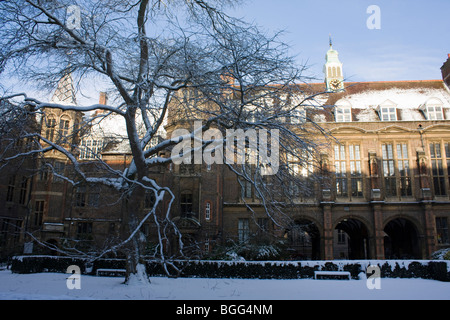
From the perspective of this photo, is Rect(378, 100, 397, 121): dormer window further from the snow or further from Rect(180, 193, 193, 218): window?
Rect(180, 193, 193, 218): window

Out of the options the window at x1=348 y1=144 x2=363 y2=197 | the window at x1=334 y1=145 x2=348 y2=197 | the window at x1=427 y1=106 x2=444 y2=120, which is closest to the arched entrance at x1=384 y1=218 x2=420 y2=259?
the window at x1=348 y1=144 x2=363 y2=197

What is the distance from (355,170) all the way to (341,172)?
50.8 inches

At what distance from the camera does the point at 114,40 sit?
33.7 feet

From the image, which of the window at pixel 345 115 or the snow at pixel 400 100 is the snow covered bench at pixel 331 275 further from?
the snow at pixel 400 100

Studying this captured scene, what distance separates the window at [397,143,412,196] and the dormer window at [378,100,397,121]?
2636mm

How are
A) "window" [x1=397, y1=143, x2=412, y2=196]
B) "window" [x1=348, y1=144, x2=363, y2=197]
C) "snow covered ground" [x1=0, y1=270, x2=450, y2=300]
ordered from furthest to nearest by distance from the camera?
"window" [x1=348, y1=144, x2=363, y2=197] → "window" [x1=397, y1=143, x2=412, y2=196] → "snow covered ground" [x1=0, y1=270, x2=450, y2=300]

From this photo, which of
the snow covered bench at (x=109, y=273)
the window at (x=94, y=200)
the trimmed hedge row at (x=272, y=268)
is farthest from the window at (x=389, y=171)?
the window at (x=94, y=200)

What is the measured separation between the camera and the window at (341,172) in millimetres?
30300

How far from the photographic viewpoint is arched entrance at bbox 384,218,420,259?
97.8 ft

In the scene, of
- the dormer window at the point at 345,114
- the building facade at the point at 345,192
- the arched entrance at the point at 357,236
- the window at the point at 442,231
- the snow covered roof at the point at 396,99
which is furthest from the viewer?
the dormer window at the point at 345,114

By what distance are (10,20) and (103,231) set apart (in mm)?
23612

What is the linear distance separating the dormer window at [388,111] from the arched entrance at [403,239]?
30.1 feet

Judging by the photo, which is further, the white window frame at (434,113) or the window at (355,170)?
the white window frame at (434,113)

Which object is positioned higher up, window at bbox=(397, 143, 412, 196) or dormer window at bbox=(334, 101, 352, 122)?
dormer window at bbox=(334, 101, 352, 122)
